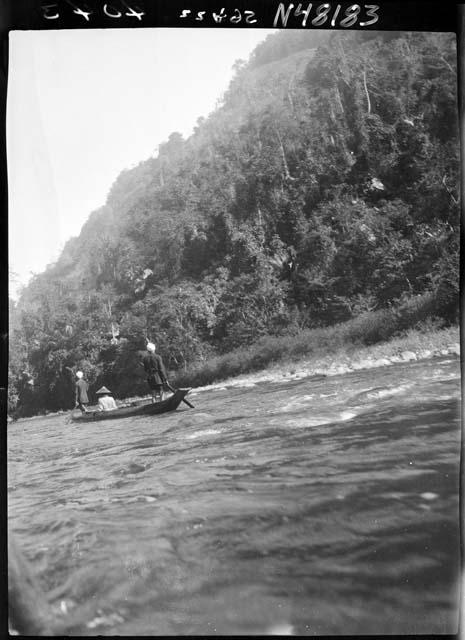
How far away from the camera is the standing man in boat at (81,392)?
496 centimetres

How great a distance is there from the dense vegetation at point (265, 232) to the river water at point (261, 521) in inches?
41.6

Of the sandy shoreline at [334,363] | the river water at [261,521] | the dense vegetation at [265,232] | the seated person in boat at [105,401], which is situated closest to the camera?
the river water at [261,521]

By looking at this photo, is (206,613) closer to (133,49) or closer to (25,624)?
(25,624)

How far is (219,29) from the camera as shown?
121 inches

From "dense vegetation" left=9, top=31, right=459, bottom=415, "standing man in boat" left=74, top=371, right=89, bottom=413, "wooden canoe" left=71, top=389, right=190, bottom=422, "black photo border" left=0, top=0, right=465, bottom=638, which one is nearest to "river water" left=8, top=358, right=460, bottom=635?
"black photo border" left=0, top=0, right=465, bottom=638

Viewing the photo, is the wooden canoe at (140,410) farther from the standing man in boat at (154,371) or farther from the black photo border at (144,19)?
the black photo border at (144,19)

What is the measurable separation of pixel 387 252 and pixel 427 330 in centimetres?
134

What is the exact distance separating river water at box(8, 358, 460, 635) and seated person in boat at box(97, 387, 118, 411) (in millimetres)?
679

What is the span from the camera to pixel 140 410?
534cm

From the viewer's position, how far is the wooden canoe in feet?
16.9

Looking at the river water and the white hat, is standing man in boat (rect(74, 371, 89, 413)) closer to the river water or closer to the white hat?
the white hat

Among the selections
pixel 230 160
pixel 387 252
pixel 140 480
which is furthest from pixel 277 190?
pixel 140 480

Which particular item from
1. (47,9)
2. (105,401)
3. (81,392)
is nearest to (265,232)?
(105,401)

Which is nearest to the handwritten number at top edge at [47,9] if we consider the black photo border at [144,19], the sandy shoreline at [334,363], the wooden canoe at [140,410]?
the black photo border at [144,19]
